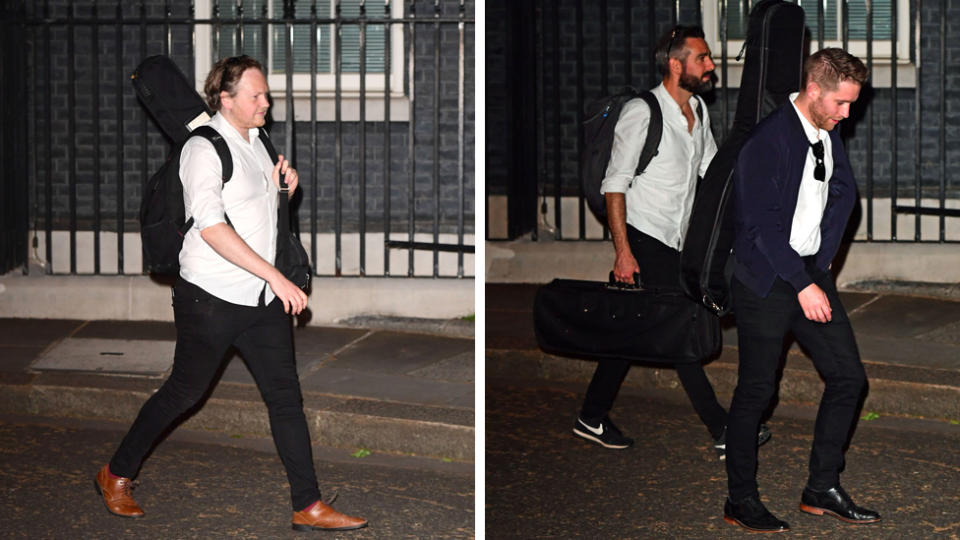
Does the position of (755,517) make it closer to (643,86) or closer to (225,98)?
(225,98)

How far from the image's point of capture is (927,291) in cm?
984

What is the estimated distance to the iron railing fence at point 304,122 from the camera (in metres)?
10.1

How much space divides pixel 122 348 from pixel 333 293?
1.58 meters

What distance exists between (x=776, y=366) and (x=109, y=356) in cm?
480

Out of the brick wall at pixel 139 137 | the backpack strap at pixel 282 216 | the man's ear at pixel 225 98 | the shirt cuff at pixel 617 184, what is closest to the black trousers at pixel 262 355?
the backpack strap at pixel 282 216

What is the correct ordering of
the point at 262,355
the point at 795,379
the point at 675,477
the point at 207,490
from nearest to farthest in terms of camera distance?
the point at 262,355, the point at 675,477, the point at 207,490, the point at 795,379

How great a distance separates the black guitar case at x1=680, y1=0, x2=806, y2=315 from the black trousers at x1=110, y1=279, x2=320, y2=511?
62.1 inches

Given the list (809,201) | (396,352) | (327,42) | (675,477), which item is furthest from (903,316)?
(327,42)

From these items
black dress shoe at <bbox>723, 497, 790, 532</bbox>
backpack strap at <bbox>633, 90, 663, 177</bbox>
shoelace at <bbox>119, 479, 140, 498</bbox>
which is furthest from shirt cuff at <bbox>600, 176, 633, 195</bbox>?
shoelace at <bbox>119, 479, 140, 498</bbox>

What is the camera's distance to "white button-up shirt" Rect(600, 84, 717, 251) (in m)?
6.08

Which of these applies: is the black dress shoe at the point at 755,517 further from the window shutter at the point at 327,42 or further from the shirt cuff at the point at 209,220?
the window shutter at the point at 327,42

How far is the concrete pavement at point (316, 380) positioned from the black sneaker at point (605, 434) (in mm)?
605

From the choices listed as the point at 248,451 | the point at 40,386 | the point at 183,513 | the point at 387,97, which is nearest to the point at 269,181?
the point at 183,513

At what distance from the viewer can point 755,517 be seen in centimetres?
522
